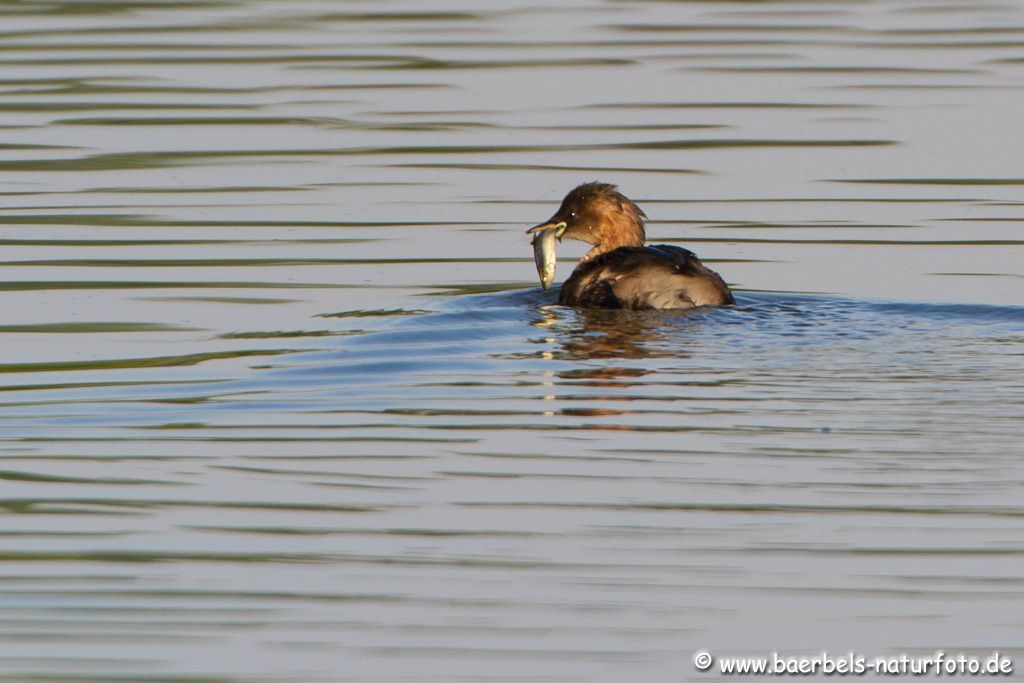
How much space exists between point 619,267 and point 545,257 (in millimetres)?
1059

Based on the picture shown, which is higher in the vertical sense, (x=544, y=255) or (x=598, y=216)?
(x=598, y=216)

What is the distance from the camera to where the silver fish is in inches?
480

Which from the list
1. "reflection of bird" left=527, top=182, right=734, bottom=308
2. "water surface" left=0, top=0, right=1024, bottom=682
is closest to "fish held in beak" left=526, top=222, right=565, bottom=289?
"reflection of bird" left=527, top=182, right=734, bottom=308

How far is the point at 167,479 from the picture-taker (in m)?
7.48

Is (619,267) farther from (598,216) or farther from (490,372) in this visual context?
(490,372)

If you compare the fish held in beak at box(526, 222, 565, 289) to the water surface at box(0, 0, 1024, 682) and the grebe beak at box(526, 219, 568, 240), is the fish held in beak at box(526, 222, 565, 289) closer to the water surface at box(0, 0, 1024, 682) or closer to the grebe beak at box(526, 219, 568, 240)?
the grebe beak at box(526, 219, 568, 240)

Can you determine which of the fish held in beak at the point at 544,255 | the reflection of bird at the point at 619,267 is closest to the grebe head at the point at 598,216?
the reflection of bird at the point at 619,267

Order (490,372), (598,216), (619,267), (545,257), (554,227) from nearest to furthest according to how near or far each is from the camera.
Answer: (490,372)
(619,267)
(545,257)
(554,227)
(598,216)

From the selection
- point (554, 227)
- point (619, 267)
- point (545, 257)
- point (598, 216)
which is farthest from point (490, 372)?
point (598, 216)

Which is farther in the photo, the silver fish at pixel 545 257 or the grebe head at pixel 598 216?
the grebe head at pixel 598 216

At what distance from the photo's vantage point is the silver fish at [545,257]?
12180 millimetres

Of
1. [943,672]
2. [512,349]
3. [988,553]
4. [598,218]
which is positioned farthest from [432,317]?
[943,672]

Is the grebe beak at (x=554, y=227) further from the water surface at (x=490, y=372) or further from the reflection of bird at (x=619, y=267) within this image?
the water surface at (x=490, y=372)

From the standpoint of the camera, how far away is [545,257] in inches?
480
